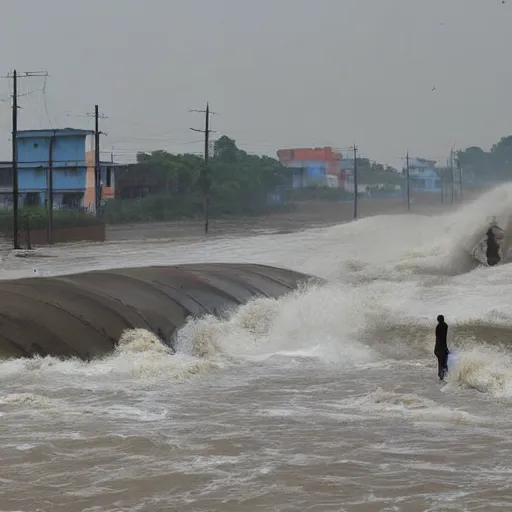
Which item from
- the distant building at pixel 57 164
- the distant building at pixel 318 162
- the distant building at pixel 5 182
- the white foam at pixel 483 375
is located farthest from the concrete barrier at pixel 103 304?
the distant building at pixel 318 162

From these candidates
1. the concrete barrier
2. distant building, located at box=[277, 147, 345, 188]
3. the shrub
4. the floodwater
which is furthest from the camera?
distant building, located at box=[277, 147, 345, 188]

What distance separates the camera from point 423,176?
459 ft

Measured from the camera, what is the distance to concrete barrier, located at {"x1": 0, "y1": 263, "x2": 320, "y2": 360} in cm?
1622

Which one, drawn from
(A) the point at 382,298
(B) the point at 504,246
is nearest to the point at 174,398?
(A) the point at 382,298

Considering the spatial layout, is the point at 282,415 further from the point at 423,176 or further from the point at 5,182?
the point at 423,176

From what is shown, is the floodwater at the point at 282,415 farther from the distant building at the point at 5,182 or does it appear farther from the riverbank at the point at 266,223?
the distant building at the point at 5,182

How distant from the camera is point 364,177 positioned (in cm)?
13275

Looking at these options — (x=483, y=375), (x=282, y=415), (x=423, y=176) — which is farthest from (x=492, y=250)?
(x=423, y=176)

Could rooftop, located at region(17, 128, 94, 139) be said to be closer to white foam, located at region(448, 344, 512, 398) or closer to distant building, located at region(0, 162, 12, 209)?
distant building, located at region(0, 162, 12, 209)

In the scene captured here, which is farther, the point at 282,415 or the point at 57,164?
the point at 57,164

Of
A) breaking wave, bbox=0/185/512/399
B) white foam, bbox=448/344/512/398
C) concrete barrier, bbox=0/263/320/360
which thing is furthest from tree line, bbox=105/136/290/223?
white foam, bbox=448/344/512/398

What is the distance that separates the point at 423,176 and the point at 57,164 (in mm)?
84339

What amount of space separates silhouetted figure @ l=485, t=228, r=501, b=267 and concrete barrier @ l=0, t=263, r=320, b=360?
38.8ft

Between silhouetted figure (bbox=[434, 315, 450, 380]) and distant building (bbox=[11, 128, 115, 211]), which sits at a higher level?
distant building (bbox=[11, 128, 115, 211])
